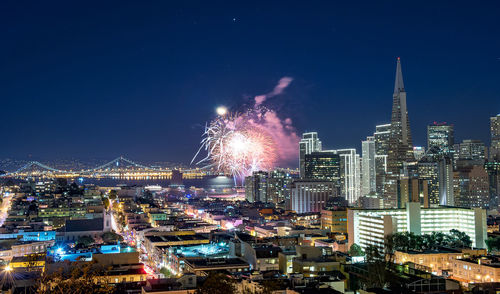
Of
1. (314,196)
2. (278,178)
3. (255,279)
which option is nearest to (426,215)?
(255,279)

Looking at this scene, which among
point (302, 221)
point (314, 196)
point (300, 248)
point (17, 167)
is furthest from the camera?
point (17, 167)

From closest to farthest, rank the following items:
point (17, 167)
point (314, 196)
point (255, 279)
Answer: point (255, 279), point (314, 196), point (17, 167)

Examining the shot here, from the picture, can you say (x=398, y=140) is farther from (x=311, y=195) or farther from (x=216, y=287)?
(x=216, y=287)

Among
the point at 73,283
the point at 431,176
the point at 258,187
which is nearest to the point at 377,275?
the point at 73,283

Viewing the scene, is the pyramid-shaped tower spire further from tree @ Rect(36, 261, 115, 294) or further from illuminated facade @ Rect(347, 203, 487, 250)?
tree @ Rect(36, 261, 115, 294)

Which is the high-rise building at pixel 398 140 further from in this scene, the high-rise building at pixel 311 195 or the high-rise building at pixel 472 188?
the high-rise building at pixel 311 195

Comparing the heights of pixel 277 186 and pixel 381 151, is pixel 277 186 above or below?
→ below

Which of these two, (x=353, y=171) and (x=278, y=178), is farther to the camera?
(x=353, y=171)

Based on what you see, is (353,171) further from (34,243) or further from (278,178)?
(34,243)
